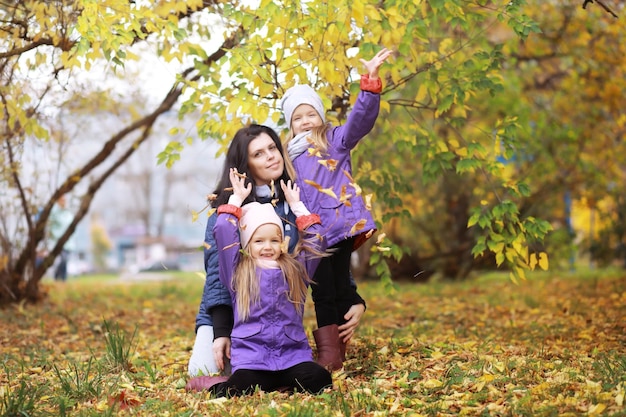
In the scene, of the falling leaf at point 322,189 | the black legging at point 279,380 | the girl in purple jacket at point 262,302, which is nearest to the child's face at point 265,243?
the girl in purple jacket at point 262,302

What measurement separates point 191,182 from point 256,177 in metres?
26.7

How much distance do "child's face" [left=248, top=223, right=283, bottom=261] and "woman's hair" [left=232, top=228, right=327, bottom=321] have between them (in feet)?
0.11

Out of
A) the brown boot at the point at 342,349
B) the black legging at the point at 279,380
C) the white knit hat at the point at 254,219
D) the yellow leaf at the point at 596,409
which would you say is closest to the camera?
the yellow leaf at the point at 596,409

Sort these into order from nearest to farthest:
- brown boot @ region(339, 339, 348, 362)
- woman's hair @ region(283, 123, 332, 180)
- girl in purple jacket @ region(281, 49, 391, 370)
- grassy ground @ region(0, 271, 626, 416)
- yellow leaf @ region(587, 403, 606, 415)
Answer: yellow leaf @ region(587, 403, 606, 415)
grassy ground @ region(0, 271, 626, 416)
girl in purple jacket @ region(281, 49, 391, 370)
woman's hair @ region(283, 123, 332, 180)
brown boot @ region(339, 339, 348, 362)

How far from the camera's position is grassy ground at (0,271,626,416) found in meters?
3.14

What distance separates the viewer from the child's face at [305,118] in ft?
12.7

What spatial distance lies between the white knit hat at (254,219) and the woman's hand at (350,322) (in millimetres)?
709

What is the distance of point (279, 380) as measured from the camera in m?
3.49

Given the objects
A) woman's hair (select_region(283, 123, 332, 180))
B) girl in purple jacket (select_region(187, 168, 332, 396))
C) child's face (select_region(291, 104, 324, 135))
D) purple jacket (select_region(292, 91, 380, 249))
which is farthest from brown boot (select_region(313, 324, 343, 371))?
child's face (select_region(291, 104, 324, 135))

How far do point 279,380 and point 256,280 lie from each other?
19.1 inches

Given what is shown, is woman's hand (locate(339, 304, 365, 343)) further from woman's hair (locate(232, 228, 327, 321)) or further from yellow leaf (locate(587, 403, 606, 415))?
yellow leaf (locate(587, 403, 606, 415))

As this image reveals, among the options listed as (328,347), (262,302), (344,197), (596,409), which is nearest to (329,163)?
(344,197)

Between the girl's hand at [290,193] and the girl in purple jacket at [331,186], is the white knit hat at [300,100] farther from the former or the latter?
the girl's hand at [290,193]

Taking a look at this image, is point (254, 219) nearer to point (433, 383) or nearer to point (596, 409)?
point (433, 383)
